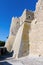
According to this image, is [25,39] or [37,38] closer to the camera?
[37,38]

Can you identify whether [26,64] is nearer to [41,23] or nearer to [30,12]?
[41,23]

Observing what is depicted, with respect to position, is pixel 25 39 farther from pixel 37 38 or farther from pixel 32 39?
pixel 37 38

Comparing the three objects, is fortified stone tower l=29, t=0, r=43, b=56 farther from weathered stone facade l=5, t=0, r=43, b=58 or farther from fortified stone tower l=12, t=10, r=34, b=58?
fortified stone tower l=12, t=10, r=34, b=58

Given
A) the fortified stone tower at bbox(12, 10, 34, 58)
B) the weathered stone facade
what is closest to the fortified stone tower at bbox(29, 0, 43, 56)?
the weathered stone facade

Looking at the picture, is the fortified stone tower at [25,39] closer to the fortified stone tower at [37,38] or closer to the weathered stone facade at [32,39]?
the weathered stone facade at [32,39]

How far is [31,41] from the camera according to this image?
44.8 feet

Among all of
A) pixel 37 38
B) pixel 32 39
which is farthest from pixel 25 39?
pixel 37 38

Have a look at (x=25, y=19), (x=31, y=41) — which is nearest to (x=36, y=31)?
(x=31, y=41)

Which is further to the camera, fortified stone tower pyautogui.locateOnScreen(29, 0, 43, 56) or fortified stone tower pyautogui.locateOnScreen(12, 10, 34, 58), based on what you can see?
fortified stone tower pyautogui.locateOnScreen(12, 10, 34, 58)

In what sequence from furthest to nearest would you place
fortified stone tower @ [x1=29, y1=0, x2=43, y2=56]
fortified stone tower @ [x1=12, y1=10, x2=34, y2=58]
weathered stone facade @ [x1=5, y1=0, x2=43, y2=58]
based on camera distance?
1. fortified stone tower @ [x1=12, y1=10, x2=34, y2=58]
2. weathered stone facade @ [x1=5, y1=0, x2=43, y2=58]
3. fortified stone tower @ [x1=29, y1=0, x2=43, y2=56]

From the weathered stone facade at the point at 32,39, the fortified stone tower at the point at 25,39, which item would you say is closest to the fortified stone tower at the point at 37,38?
the weathered stone facade at the point at 32,39

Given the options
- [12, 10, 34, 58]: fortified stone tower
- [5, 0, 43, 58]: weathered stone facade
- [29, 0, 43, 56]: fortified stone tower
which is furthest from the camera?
[12, 10, 34, 58]: fortified stone tower

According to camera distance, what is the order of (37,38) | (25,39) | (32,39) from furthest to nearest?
(25,39), (32,39), (37,38)

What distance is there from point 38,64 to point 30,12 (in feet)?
31.9
